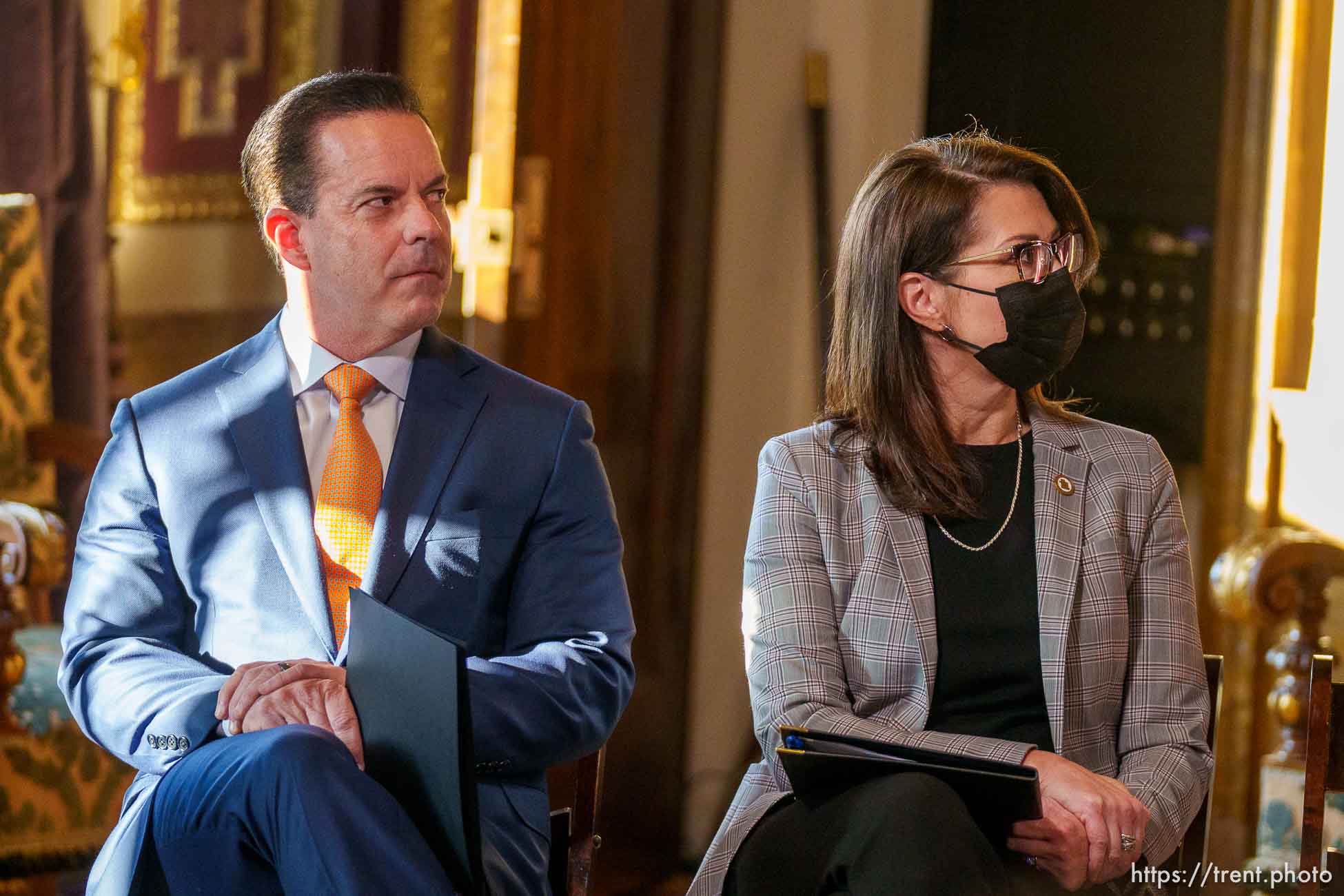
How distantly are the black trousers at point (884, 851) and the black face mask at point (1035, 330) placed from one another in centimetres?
58

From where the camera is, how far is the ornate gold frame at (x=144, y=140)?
14.5ft

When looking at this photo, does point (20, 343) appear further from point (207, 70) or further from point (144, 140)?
point (144, 140)

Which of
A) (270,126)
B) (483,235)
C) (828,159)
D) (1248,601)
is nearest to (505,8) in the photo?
(483,235)

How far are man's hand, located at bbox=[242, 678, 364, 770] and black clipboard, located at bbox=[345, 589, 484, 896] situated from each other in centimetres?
1

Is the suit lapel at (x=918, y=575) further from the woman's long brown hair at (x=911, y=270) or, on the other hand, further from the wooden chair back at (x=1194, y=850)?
the wooden chair back at (x=1194, y=850)

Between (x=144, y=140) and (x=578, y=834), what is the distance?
362 centimetres

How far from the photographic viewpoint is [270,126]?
1.99 meters

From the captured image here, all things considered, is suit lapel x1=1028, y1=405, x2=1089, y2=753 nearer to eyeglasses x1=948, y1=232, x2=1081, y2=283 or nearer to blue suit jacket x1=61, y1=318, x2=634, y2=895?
eyeglasses x1=948, y1=232, x2=1081, y2=283

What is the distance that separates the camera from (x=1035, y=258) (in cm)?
198

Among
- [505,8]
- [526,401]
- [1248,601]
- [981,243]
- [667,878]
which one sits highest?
[505,8]

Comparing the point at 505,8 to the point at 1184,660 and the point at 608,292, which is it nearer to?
the point at 608,292

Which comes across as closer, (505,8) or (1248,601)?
(1248,601)

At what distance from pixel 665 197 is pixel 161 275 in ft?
6.49

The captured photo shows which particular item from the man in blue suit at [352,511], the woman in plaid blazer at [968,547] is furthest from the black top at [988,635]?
the man in blue suit at [352,511]
